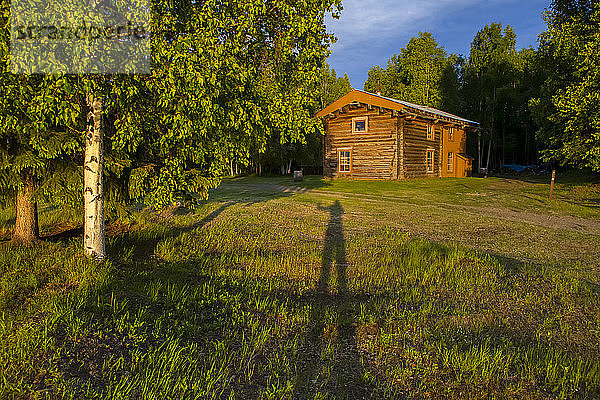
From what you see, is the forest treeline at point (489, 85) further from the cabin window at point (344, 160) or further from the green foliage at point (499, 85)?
the cabin window at point (344, 160)

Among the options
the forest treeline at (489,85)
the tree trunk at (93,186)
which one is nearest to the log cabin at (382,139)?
the forest treeline at (489,85)

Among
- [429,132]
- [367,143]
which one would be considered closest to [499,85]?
[429,132]

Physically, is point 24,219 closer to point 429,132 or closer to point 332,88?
point 429,132

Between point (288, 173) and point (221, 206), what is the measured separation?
38.6 metres

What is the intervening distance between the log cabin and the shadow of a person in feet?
85.5

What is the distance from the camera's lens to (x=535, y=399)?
3.62m

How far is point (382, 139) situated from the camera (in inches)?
1261

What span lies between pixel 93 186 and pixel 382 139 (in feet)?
91.9

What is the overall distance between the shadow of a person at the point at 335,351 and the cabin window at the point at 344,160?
27630mm

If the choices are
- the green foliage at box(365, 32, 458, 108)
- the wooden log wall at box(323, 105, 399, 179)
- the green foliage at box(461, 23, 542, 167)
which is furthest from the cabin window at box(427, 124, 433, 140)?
the green foliage at box(365, 32, 458, 108)

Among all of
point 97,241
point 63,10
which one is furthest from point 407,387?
point 63,10

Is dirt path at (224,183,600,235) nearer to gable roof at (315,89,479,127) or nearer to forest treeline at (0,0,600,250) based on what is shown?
forest treeline at (0,0,600,250)

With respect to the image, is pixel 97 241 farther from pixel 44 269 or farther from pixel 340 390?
pixel 340 390

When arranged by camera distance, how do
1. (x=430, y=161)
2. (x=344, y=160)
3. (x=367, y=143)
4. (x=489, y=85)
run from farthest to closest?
(x=489, y=85) → (x=430, y=161) → (x=344, y=160) → (x=367, y=143)
